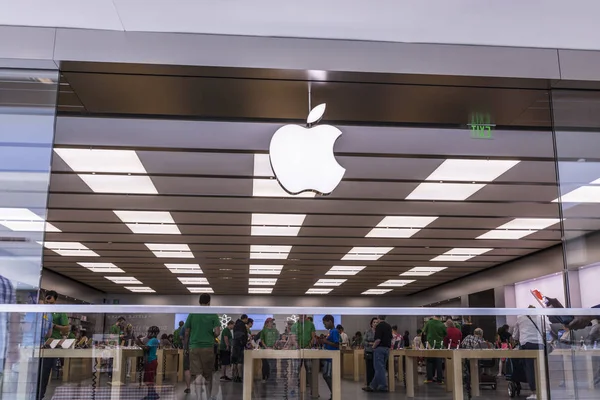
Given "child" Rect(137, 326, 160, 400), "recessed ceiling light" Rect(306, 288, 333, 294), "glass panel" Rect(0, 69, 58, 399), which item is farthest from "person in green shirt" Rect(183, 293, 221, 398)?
"recessed ceiling light" Rect(306, 288, 333, 294)

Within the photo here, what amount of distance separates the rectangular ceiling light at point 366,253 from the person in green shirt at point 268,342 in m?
9.47

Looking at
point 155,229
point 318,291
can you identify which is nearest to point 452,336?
point 155,229

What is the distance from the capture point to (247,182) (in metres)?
7.98

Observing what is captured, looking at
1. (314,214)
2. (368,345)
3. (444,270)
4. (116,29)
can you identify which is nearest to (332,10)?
(116,29)

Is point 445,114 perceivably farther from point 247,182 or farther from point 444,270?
point 444,270

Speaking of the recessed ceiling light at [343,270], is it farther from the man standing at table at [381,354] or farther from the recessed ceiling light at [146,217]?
the man standing at table at [381,354]

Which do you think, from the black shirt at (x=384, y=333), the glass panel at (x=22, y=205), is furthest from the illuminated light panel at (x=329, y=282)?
the glass panel at (x=22, y=205)

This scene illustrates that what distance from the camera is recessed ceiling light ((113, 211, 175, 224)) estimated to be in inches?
390

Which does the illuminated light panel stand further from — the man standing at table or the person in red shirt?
the person in red shirt

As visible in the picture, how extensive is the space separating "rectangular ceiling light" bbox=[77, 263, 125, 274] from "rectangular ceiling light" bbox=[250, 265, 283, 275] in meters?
3.83

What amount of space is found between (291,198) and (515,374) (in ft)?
16.2

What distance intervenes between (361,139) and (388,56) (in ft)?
7.17

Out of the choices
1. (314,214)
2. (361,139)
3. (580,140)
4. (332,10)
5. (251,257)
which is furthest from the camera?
(251,257)

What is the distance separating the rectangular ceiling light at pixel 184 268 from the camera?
1614cm
